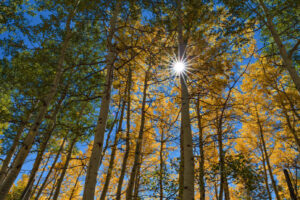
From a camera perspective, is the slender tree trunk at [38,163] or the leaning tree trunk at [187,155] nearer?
the leaning tree trunk at [187,155]

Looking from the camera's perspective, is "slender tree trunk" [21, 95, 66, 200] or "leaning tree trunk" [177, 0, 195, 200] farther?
"slender tree trunk" [21, 95, 66, 200]

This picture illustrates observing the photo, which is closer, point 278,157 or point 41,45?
point 41,45

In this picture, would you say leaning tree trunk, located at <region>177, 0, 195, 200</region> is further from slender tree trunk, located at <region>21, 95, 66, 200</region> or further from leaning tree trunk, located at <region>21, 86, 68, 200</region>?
slender tree trunk, located at <region>21, 95, 66, 200</region>

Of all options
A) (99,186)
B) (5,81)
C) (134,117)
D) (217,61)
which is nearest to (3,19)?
(5,81)

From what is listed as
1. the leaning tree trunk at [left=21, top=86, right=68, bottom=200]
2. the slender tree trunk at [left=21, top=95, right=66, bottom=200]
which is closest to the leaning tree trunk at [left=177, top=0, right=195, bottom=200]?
the leaning tree trunk at [left=21, top=86, right=68, bottom=200]

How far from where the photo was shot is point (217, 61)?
129 inches

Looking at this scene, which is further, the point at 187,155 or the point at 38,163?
the point at 38,163

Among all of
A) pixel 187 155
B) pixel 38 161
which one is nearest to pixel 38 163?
pixel 38 161

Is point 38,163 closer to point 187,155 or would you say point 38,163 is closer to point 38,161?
point 38,161

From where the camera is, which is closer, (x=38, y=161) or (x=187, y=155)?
(x=187, y=155)

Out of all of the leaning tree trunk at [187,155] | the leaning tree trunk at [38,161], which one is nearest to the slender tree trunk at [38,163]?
the leaning tree trunk at [38,161]

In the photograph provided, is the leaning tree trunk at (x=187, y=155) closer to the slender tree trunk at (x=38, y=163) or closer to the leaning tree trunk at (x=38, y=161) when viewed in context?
the leaning tree trunk at (x=38, y=161)

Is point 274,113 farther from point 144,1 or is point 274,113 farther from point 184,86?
point 144,1

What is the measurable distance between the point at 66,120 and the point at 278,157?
42.1 feet
